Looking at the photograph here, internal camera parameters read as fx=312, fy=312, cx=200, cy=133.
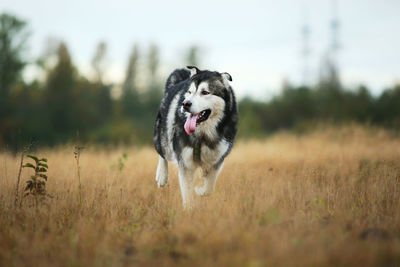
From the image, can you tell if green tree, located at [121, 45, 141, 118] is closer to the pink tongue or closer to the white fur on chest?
the white fur on chest

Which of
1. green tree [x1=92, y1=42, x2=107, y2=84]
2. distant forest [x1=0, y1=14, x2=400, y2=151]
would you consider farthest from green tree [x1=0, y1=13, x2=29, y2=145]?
green tree [x1=92, y1=42, x2=107, y2=84]

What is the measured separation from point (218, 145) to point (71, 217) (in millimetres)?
2184

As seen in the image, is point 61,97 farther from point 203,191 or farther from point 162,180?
point 203,191

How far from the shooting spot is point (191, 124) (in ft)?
14.3

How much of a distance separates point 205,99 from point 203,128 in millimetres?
440

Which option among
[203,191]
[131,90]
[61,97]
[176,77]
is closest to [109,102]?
[131,90]

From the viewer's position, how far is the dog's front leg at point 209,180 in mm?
4777

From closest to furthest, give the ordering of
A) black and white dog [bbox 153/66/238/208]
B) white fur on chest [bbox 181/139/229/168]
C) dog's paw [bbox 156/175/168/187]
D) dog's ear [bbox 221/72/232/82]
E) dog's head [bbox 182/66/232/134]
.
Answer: dog's head [bbox 182/66/232/134] → black and white dog [bbox 153/66/238/208] → white fur on chest [bbox 181/139/229/168] → dog's ear [bbox 221/72/232/82] → dog's paw [bbox 156/175/168/187]

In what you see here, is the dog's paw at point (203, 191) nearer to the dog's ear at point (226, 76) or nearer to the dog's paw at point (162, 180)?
the dog's paw at point (162, 180)

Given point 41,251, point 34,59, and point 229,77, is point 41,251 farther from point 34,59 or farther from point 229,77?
point 34,59

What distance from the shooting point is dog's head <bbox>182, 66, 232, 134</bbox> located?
430 cm

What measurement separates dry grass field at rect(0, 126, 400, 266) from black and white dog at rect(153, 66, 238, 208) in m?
0.41

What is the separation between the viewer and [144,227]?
345 cm

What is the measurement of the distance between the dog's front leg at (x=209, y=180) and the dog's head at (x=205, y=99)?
0.67 metres
